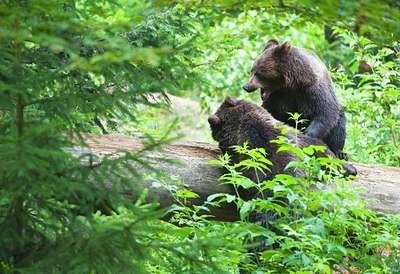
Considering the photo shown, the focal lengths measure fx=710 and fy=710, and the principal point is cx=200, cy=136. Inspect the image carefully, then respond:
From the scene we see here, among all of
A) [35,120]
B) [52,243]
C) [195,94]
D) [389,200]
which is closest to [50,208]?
[52,243]

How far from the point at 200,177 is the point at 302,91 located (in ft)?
6.20

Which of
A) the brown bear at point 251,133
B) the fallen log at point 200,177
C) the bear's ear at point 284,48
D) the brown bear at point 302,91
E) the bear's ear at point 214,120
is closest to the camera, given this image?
the fallen log at point 200,177

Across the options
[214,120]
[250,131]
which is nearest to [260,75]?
[214,120]

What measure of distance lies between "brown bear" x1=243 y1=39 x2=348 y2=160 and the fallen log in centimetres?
86

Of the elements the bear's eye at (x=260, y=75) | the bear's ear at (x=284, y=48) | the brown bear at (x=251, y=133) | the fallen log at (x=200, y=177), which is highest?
the bear's ear at (x=284, y=48)

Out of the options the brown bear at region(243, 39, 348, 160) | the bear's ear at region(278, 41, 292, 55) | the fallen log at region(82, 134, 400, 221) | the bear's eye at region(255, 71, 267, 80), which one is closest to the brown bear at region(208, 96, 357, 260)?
the fallen log at region(82, 134, 400, 221)

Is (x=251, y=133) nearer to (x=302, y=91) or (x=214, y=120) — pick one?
(x=214, y=120)

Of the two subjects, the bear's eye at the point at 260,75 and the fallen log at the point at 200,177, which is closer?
the fallen log at the point at 200,177

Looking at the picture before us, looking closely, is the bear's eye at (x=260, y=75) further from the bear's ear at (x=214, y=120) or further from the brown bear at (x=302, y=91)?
the bear's ear at (x=214, y=120)

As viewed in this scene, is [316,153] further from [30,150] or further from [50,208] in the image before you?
[30,150]

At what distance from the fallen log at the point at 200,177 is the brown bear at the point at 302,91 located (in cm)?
86

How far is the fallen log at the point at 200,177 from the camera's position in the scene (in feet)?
18.1

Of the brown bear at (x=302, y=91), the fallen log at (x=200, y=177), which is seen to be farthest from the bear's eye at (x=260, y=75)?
the fallen log at (x=200, y=177)

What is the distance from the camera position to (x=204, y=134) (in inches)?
542
